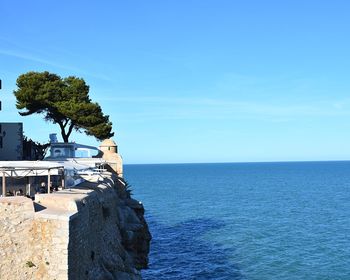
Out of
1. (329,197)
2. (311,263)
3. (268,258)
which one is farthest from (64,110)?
(329,197)

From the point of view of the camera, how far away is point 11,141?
1569 inches

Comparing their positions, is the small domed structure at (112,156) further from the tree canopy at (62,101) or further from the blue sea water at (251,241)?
the blue sea water at (251,241)

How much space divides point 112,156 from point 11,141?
37.2 feet

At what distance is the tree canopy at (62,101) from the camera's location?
50250 mm

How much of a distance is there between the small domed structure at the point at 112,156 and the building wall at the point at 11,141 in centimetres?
978

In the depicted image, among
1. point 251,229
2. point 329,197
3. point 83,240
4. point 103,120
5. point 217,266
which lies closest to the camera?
point 83,240

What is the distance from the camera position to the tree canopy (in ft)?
165

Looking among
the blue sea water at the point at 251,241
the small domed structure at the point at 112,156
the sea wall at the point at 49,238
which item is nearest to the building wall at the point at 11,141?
the small domed structure at the point at 112,156

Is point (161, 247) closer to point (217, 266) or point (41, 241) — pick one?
point (217, 266)

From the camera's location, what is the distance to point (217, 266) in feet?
131

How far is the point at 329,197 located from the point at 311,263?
6287 cm

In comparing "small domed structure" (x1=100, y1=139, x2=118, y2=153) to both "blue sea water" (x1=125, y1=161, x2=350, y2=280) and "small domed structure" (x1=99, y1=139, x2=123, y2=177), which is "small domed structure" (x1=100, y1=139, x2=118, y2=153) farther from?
"blue sea water" (x1=125, y1=161, x2=350, y2=280)

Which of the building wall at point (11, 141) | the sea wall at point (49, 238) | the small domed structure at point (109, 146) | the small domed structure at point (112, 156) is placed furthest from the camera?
the small domed structure at point (109, 146)

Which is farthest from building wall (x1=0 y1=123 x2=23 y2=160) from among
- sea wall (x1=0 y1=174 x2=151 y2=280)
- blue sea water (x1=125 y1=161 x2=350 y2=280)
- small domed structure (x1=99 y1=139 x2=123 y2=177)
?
sea wall (x1=0 y1=174 x2=151 y2=280)
